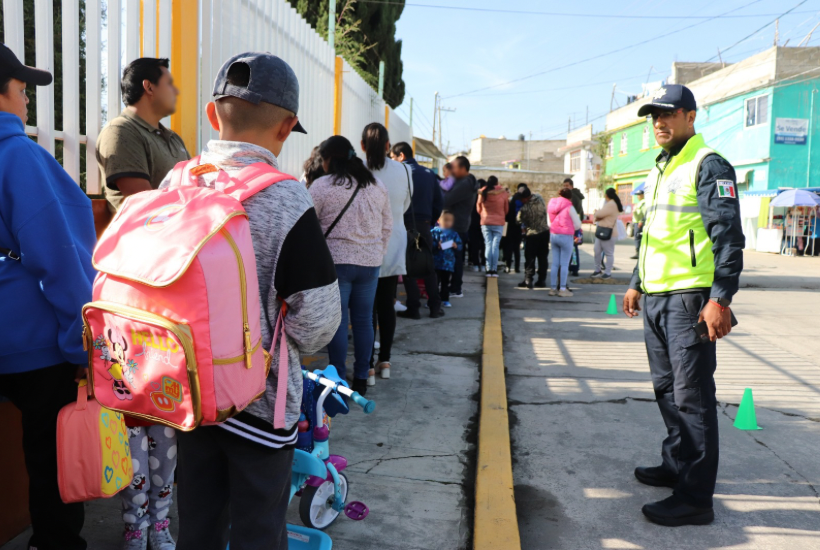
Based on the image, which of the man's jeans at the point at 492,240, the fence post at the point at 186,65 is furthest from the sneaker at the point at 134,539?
the man's jeans at the point at 492,240

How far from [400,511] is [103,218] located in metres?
2.09

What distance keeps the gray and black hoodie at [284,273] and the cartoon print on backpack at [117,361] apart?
0.30 meters

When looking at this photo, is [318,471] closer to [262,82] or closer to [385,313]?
[262,82]

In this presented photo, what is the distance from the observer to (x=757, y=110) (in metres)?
26.6

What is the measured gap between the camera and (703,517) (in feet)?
10.4

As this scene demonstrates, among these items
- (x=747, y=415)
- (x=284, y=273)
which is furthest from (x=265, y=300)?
(x=747, y=415)

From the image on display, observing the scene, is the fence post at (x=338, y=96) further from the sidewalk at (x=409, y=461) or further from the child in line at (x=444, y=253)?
the sidewalk at (x=409, y=461)

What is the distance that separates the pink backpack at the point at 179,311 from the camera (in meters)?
1.53

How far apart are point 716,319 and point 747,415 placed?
6.33 ft

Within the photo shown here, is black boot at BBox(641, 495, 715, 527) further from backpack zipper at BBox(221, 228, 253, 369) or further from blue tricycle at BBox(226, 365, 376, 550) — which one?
backpack zipper at BBox(221, 228, 253, 369)

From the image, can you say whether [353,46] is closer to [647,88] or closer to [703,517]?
[703,517]

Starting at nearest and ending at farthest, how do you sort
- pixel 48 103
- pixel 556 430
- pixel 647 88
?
1. pixel 48 103
2. pixel 556 430
3. pixel 647 88

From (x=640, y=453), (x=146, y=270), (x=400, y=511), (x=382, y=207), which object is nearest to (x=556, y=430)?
(x=640, y=453)

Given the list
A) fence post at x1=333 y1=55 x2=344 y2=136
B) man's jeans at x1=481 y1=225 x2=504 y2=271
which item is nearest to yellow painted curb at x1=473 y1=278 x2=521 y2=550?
fence post at x1=333 y1=55 x2=344 y2=136
